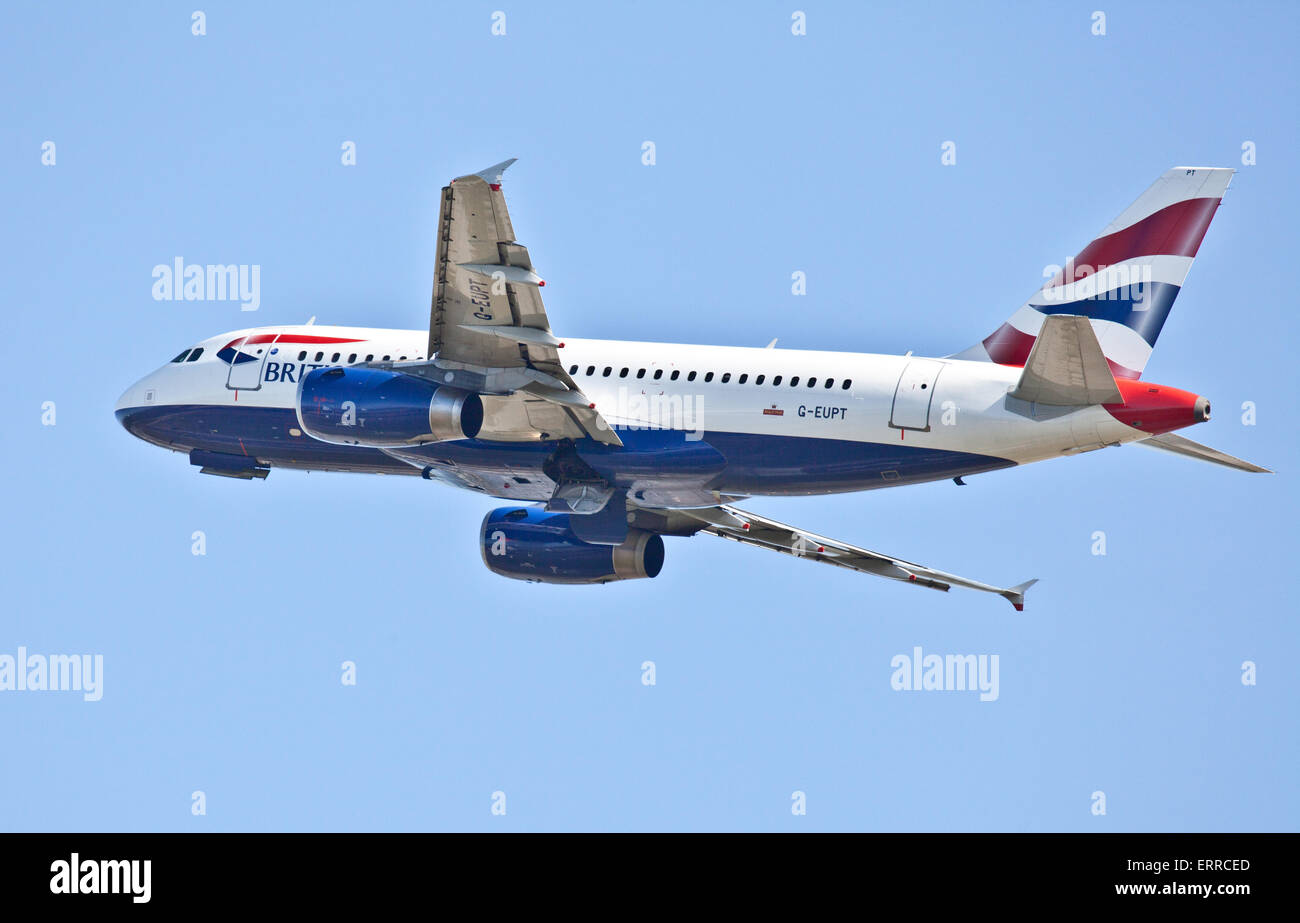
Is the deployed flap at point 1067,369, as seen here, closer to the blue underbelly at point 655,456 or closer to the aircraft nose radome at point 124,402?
the blue underbelly at point 655,456

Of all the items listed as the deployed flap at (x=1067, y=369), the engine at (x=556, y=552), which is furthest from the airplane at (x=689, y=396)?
the engine at (x=556, y=552)

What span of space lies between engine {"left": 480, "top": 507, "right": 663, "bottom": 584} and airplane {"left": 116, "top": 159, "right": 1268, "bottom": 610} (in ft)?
3.47

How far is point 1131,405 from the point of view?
1460 inches

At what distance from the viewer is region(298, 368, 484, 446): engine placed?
131ft

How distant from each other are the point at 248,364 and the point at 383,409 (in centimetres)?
642

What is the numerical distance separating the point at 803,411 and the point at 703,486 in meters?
2.86

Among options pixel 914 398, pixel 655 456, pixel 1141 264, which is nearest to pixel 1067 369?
pixel 914 398

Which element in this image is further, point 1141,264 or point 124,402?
point 124,402

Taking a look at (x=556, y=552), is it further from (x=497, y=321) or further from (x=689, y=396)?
(x=497, y=321)

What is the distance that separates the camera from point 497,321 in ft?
128

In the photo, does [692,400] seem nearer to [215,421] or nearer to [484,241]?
[484,241]

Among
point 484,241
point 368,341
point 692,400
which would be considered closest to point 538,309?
point 484,241

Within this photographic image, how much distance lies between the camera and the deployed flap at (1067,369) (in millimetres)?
36062
